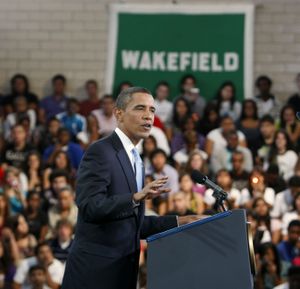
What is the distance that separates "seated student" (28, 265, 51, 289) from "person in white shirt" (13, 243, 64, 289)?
0.07 m

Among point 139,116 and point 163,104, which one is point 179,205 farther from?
point 139,116

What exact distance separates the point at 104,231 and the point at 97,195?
0.20 m

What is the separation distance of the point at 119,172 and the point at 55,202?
19.8 ft

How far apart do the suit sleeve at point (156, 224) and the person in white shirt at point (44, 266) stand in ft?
14.3

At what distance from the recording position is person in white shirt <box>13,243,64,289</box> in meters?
9.88

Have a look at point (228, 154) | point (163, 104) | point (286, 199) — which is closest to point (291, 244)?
point (286, 199)

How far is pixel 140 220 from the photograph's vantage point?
17.8 ft

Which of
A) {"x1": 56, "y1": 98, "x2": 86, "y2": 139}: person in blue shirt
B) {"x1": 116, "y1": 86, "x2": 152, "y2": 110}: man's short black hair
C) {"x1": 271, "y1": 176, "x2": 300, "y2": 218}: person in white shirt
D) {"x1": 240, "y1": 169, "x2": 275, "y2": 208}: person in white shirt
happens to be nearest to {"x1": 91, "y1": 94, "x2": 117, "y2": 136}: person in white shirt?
{"x1": 56, "y1": 98, "x2": 86, "y2": 139}: person in blue shirt

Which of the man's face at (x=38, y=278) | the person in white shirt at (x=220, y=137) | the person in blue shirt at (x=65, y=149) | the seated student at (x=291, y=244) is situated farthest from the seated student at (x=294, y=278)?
the person in blue shirt at (x=65, y=149)

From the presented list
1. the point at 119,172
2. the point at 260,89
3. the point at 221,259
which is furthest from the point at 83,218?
the point at 260,89

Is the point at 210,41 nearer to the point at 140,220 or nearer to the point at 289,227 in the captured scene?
the point at 289,227

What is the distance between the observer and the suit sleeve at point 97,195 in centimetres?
510

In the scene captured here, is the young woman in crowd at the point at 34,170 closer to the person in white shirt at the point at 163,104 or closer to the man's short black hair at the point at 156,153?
the man's short black hair at the point at 156,153

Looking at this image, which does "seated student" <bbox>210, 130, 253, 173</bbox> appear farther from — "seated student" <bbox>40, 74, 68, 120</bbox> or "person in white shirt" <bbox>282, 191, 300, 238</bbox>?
"seated student" <bbox>40, 74, 68, 120</bbox>
